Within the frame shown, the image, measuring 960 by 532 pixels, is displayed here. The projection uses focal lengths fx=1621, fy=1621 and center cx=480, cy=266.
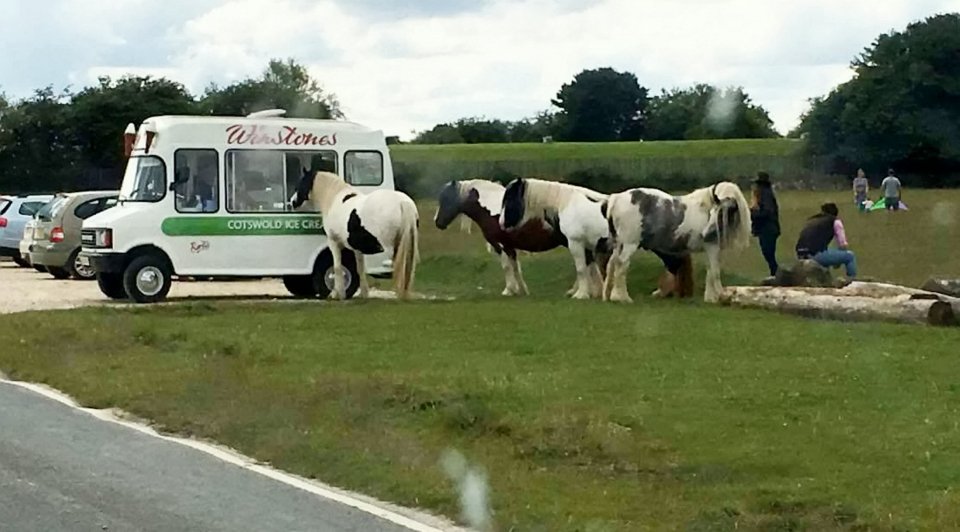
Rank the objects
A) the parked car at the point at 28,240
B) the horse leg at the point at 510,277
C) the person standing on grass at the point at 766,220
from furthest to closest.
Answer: the parked car at the point at 28,240, the person standing on grass at the point at 766,220, the horse leg at the point at 510,277

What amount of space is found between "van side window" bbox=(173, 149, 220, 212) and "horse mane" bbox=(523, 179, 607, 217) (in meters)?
4.76

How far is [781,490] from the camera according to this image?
9.55 m

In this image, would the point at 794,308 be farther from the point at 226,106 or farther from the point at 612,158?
the point at 226,106

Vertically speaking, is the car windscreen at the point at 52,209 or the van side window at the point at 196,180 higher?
the van side window at the point at 196,180

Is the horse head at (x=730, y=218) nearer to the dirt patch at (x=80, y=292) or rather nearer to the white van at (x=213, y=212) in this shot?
the white van at (x=213, y=212)

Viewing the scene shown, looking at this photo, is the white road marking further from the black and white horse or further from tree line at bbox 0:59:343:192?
tree line at bbox 0:59:343:192

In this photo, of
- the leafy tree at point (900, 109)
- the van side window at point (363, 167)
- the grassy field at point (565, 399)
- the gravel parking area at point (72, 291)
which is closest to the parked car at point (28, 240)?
the gravel parking area at point (72, 291)

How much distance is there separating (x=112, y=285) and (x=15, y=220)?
45.8 feet

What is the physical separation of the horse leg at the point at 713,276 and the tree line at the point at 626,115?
45.2m

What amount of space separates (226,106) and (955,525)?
69861 mm

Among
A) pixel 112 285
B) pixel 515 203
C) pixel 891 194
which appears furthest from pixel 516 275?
pixel 891 194

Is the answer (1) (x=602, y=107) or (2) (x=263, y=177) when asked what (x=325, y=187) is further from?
(1) (x=602, y=107)

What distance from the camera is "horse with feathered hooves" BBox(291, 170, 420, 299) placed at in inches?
927

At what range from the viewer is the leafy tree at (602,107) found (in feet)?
313
